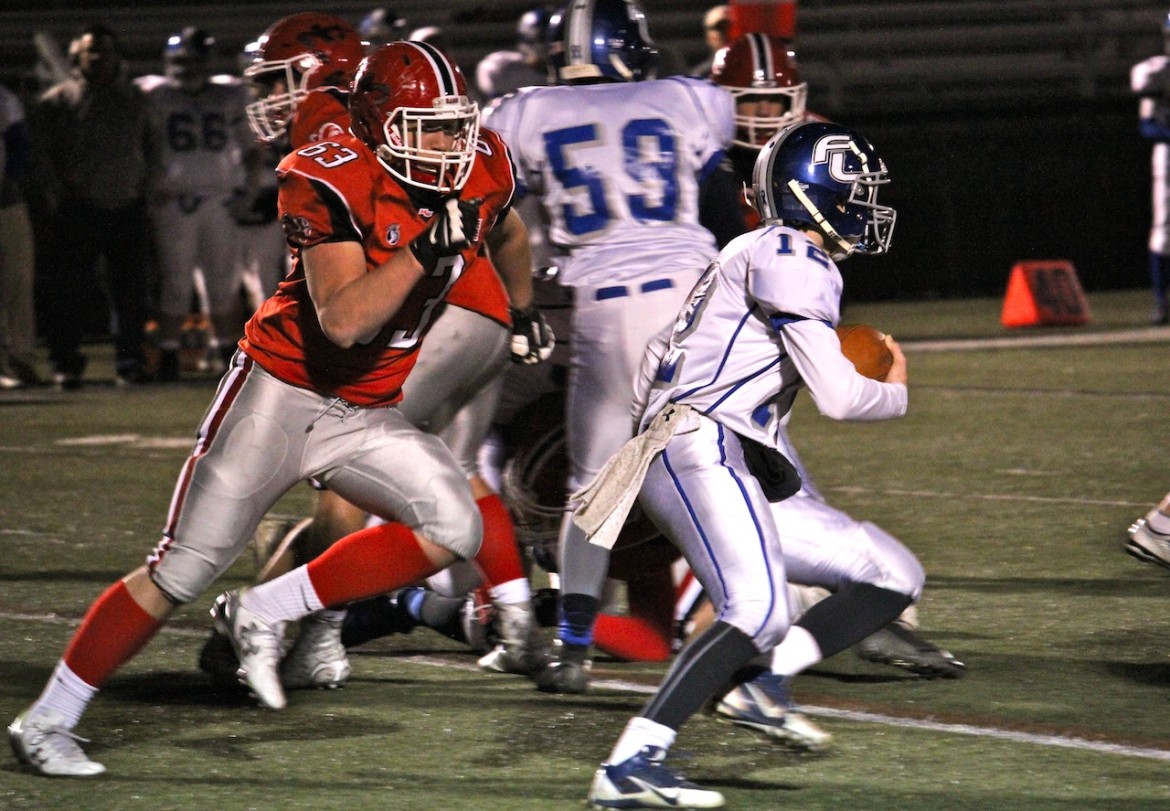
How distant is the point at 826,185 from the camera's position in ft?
12.8

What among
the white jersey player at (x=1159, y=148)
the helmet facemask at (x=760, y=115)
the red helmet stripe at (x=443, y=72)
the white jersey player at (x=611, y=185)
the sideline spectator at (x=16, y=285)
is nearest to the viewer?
the red helmet stripe at (x=443, y=72)

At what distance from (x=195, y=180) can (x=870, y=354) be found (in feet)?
26.2

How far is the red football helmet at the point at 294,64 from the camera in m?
5.18

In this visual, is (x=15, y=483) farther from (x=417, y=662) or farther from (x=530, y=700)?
(x=530, y=700)

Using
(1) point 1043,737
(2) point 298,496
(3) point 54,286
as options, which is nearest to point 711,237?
(1) point 1043,737

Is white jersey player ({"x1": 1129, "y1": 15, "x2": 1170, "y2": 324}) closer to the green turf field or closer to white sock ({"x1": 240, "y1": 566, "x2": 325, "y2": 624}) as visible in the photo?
the green turf field

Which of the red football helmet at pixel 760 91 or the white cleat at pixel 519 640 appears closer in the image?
Result: the white cleat at pixel 519 640

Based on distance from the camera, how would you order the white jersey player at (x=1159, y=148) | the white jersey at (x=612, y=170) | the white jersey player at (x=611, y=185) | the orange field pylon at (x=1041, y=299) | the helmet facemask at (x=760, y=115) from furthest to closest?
1. the orange field pylon at (x=1041, y=299)
2. the white jersey player at (x=1159, y=148)
3. the helmet facemask at (x=760, y=115)
4. the white jersey at (x=612, y=170)
5. the white jersey player at (x=611, y=185)

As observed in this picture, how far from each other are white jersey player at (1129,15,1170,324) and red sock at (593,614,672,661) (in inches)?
342

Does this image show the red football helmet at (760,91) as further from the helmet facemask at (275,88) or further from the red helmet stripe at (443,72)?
the red helmet stripe at (443,72)

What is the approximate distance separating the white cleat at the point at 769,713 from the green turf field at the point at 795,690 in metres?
0.04

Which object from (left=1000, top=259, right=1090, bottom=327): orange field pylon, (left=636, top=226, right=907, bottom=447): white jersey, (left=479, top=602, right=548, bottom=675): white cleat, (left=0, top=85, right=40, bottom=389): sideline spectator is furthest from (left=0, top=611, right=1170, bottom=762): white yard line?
(left=1000, top=259, right=1090, bottom=327): orange field pylon

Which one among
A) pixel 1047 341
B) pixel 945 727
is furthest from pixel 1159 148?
pixel 945 727

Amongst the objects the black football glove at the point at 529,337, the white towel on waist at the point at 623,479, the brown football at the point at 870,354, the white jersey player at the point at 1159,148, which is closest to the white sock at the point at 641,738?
the white towel on waist at the point at 623,479
